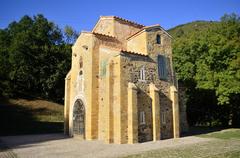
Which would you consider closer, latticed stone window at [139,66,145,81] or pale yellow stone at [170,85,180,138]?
latticed stone window at [139,66,145,81]

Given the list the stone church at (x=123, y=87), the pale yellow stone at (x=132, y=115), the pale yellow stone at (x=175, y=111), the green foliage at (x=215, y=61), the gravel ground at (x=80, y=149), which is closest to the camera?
the gravel ground at (x=80, y=149)

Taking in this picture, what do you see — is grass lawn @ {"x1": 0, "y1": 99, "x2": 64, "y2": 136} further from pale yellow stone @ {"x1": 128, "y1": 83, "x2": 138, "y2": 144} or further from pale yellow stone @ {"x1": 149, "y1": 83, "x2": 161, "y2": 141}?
pale yellow stone @ {"x1": 149, "y1": 83, "x2": 161, "y2": 141}

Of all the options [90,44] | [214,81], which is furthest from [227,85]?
[90,44]

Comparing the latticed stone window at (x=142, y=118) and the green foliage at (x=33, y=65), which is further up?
the green foliage at (x=33, y=65)

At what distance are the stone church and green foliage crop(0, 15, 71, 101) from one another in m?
21.3

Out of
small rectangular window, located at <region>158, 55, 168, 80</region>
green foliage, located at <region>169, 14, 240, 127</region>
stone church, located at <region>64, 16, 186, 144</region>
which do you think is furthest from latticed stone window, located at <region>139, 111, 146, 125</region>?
green foliage, located at <region>169, 14, 240, 127</region>

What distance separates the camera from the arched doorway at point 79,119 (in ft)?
66.4

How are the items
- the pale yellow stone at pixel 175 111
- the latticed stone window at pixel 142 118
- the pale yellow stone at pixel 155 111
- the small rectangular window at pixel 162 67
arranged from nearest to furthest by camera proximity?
the latticed stone window at pixel 142 118
the pale yellow stone at pixel 155 111
the pale yellow stone at pixel 175 111
the small rectangular window at pixel 162 67

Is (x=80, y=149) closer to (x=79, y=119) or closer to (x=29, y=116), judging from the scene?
(x=79, y=119)

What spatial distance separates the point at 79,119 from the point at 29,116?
15966mm

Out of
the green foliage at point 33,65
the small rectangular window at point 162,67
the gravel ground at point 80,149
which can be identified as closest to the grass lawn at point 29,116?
the green foliage at point 33,65

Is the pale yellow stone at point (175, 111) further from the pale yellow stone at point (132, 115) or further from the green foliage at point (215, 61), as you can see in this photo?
the green foliage at point (215, 61)

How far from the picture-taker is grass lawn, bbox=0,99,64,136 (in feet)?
91.5

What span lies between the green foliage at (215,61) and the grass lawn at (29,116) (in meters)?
17.7
